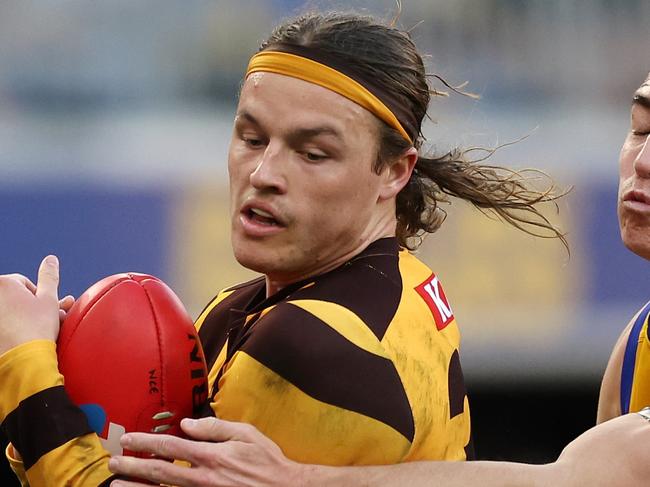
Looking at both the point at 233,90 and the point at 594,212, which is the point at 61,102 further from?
the point at 594,212

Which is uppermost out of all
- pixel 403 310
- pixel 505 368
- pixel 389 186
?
pixel 389 186

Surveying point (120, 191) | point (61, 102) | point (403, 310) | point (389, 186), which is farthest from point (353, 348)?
point (61, 102)

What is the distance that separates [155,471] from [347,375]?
398mm

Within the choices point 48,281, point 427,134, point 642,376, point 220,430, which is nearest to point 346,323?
point 220,430

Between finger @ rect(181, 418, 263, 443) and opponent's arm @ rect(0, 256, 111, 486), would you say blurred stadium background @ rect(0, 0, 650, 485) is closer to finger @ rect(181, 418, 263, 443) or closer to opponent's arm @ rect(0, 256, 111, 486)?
opponent's arm @ rect(0, 256, 111, 486)

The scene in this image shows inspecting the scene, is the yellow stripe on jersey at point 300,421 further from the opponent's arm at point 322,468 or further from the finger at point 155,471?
the finger at point 155,471

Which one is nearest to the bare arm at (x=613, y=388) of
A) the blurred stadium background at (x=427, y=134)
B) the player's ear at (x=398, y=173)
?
the player's ear at (x=398, y=173)

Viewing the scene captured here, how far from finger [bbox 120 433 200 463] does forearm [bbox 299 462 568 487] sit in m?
0.21

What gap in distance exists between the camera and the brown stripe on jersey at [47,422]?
2.30 metres

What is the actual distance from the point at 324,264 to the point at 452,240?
420cm

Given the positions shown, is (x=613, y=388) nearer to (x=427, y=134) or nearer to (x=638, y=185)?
(x=638, y=185)

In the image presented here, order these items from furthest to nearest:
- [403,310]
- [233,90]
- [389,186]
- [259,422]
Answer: [233,90] < [389,186] < [403,310] < [259,422]

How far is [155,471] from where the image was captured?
223 centimetres

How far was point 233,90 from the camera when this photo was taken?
6902mm
